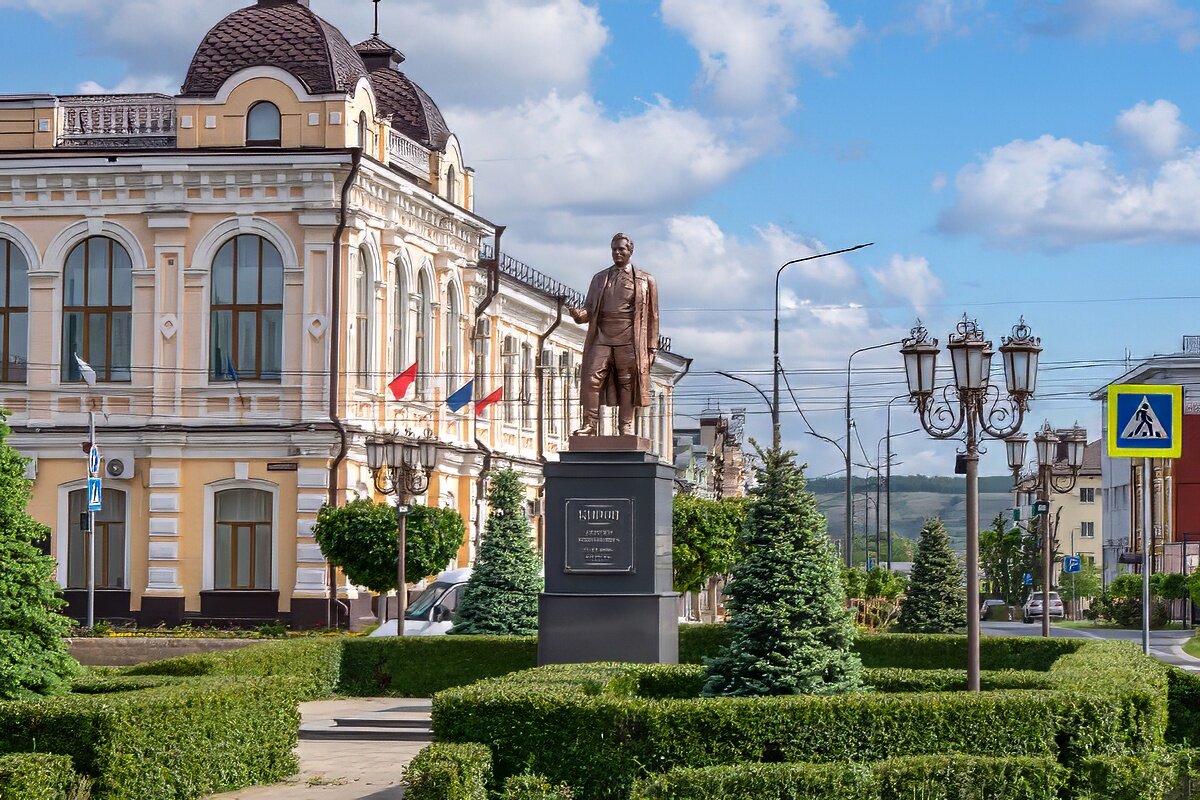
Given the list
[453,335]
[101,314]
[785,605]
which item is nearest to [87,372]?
[101,314]

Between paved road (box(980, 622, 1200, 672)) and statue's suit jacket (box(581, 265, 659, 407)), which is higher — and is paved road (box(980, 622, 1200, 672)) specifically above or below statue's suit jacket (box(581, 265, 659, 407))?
below

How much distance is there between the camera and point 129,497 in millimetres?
39656

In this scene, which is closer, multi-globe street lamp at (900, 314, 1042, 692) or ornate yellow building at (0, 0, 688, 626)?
multi-globe street lamp at (900, 314, 1042, 692)

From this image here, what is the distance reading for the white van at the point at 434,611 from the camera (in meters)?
29.1

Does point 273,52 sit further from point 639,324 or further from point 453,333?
point 639,324

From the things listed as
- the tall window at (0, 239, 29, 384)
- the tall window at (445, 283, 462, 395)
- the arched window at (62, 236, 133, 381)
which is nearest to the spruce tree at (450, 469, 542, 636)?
the arched window at (62, 236, 133, 381)

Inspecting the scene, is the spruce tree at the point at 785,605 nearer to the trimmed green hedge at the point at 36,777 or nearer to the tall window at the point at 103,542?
the trimmed green hedge at the point at 36,777

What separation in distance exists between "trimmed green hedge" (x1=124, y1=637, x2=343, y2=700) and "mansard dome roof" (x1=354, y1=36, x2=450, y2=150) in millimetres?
23557

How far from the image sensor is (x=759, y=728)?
41.5 feet

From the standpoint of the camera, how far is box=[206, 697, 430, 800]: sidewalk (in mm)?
15039

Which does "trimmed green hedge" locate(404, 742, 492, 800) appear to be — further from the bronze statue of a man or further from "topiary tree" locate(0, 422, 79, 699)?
the bronze statue of a man

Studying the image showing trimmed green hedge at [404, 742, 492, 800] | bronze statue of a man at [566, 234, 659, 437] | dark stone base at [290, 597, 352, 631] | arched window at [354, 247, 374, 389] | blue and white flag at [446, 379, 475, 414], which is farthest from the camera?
blue and white flag at [446, 379, 475, 414]

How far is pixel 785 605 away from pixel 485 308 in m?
34.8

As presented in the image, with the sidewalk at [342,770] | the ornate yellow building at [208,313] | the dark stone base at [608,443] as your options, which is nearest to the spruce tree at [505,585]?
the sidewalk at [342,770]
